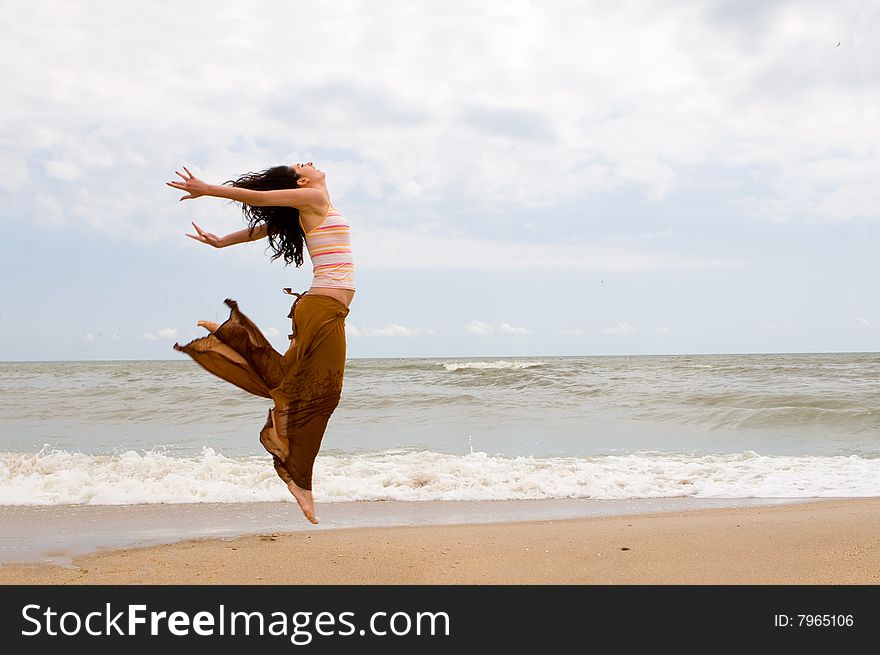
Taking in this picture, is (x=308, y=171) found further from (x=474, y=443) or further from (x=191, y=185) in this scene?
(x=474, y=443)

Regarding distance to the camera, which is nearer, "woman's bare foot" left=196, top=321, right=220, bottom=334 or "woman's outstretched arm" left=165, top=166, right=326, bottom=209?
"woman's outstretched arm" left=165, top=166, right=326, bottom=209

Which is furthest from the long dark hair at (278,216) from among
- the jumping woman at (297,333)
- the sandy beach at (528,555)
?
the sandy beach at (528,555)

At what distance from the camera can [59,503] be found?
27.6 feet

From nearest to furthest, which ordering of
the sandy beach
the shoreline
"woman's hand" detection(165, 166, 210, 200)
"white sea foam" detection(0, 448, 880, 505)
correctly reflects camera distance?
"woman's hand" detection(165, 166, 210, 200), the sandy beach, the shoreline, "white sea foam" detection(0, 448, 880, 505)

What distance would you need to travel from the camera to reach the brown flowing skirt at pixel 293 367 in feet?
12.9

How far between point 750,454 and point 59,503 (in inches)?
340

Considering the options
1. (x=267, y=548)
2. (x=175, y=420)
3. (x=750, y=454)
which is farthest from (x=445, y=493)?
(x=175, y=420)

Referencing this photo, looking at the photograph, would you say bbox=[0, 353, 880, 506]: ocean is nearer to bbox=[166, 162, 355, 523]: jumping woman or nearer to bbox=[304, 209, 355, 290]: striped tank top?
bbox=[166, 162, 355, 523]: jumping woman

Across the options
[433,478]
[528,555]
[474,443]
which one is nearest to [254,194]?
[528,555]

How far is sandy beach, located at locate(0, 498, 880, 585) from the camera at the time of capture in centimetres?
519

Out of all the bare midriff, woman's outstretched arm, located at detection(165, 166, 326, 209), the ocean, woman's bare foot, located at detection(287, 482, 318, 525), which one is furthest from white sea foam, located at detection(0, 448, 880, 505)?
woman's outstretched arm, located at detection(165, 166, 326, 209)

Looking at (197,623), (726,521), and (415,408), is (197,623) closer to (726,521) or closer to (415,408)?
(726,521)

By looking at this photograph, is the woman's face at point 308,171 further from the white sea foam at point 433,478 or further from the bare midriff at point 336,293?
the white sea foam at point 433,478

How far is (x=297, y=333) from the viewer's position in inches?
156
